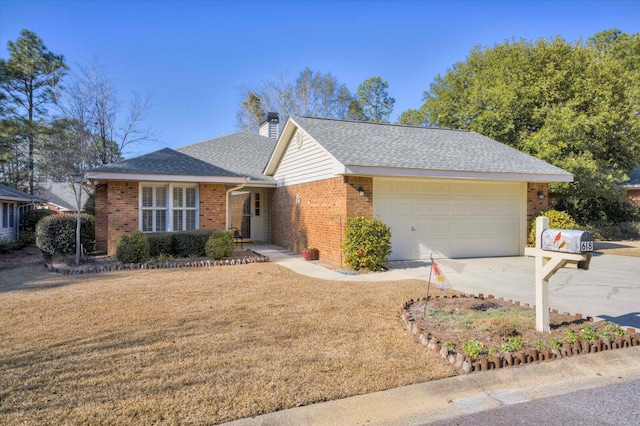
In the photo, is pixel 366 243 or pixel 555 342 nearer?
pixel 555 342

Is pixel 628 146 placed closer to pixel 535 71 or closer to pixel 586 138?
pixel 586 138

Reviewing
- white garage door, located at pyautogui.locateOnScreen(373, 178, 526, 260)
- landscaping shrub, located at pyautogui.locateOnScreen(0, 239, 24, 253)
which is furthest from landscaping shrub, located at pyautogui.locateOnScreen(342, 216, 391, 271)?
landscaping shrub, located at pyautogui.locateOnScreen(0, 239, 24, 253)

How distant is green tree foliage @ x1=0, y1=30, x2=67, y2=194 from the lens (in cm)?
2597

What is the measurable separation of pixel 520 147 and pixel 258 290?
56.1 ft

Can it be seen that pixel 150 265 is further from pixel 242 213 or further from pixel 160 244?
pixel 242 213

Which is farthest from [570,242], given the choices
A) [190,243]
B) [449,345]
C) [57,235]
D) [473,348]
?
[57,235]

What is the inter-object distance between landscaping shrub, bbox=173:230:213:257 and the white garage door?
5.19m

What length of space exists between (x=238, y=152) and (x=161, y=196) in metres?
6.03

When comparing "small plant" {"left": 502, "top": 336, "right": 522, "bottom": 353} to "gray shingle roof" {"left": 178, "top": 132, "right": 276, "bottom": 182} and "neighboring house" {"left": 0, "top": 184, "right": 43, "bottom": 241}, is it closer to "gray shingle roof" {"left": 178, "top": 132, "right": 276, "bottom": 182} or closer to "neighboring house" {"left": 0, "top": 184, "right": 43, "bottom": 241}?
"gray shingle roof" {"left": 178, "top": 132, "right": 276, "bottom": 182}

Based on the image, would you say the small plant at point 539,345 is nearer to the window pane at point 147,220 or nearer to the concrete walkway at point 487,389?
the concrete walkway at point 487,389

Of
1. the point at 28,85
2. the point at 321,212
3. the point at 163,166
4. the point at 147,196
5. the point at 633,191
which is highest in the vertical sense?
the point at 28,85

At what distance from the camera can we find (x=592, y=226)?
63.8 feet

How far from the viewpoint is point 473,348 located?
13.6 ft

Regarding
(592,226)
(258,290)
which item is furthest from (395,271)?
(592,226)
